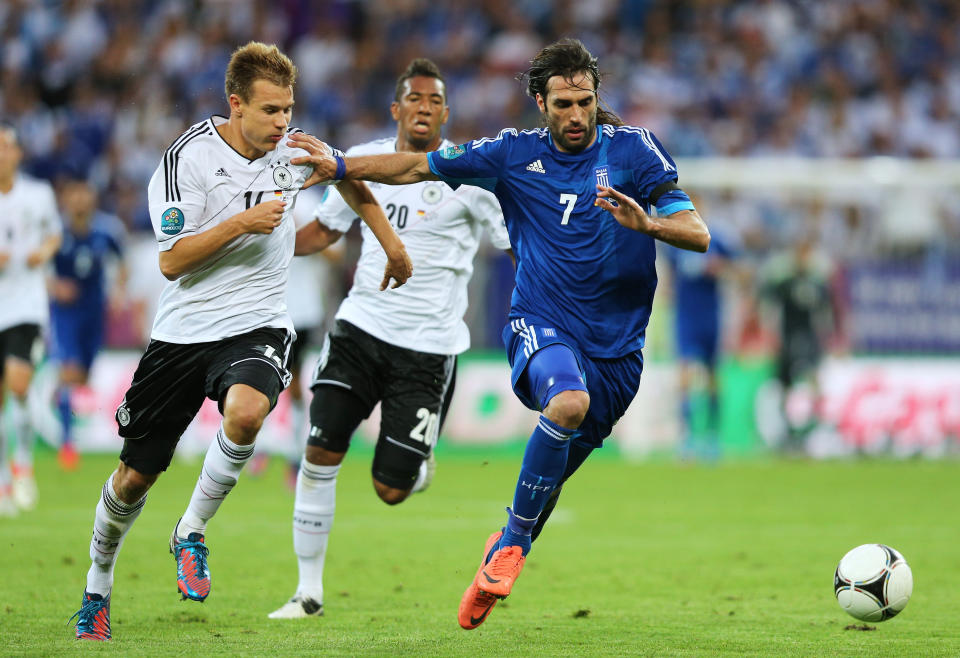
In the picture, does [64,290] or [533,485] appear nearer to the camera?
[533,485]

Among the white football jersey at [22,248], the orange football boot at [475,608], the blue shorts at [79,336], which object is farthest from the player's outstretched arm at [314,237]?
the blue shorts at [79,336]

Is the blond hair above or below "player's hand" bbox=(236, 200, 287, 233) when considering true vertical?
above

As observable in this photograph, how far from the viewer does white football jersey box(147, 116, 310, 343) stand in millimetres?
6195

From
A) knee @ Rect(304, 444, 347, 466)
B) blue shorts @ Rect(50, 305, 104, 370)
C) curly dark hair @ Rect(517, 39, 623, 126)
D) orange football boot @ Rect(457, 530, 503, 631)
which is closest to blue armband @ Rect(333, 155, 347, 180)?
curly dark hair @ Rect(517, 39, 623, 126)

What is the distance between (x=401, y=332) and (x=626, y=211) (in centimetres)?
226

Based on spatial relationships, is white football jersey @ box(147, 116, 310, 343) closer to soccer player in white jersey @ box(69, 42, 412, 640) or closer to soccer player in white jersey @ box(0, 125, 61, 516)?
soccer player in white jersey @ box(69, 42, 412, 640)

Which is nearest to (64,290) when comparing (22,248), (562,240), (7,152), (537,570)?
(22,248)

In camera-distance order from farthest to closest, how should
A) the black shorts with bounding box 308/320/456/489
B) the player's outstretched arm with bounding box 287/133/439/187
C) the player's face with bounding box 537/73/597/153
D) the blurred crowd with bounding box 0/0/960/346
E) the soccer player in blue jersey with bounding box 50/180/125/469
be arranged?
the blurred crowd with bounding box 0/0/960/346 → the soccer player in blue jersey with bounding box 50/180/125/469 → the black shorts with bounding box 308/320/456/489 → the player's outstretched arm with bounding box 287/133/439/187 → the player's face with bounding box 537/73/597/153

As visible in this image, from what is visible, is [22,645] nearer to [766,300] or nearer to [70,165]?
[766,300]

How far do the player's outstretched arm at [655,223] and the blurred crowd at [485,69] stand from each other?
47.5 feet

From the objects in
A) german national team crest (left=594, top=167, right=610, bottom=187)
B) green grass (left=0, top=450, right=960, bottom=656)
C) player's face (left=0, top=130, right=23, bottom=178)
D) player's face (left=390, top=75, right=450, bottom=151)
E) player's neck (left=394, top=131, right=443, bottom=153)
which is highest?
player's face (left=0, top=130, right=23, bottom=178)

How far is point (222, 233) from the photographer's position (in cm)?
606

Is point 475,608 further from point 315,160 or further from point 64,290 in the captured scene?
point 64,290

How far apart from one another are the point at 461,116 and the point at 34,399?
8665 mm
